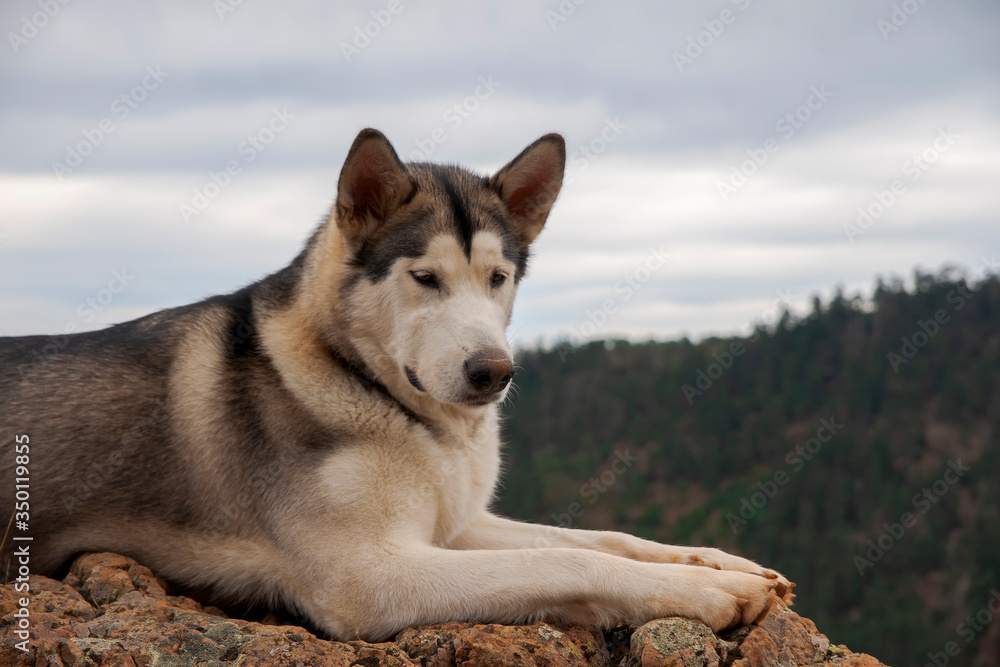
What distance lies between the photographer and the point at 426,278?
6051mm

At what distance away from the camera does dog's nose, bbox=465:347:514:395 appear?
5605mm

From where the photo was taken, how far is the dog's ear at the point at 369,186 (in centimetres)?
605

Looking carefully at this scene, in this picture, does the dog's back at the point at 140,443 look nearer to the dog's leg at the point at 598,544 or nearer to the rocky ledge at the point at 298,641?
the rocky ledge at the point at 298,641

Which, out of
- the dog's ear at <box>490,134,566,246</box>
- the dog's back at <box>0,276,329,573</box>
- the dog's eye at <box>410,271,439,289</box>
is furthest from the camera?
the dog's ear at <box>490,134,566,246</box>

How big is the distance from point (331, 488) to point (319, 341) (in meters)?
1.17

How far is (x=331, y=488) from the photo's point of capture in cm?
571

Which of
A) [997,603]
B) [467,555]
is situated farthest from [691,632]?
[997,603]

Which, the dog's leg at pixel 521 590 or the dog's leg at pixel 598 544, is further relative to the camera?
the dog's leg at pixel 598 544
